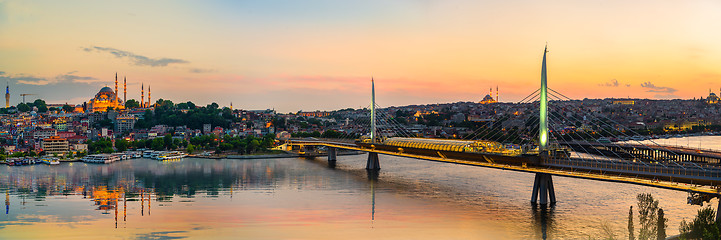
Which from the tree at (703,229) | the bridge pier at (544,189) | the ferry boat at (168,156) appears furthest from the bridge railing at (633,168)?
the ferry boat at (168,156)

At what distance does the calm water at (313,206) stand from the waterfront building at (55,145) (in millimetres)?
19239

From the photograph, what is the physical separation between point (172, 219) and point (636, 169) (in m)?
13.8

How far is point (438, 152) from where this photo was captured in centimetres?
2528

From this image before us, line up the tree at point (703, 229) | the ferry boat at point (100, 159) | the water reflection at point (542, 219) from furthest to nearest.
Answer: the ferry boat at point (100, 159) → the water reflection at point (542, 219) → the tree at point (703, 229)

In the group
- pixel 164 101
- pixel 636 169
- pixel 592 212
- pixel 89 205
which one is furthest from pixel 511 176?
pixel 164 101

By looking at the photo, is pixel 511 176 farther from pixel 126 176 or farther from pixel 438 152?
pixel 126 176

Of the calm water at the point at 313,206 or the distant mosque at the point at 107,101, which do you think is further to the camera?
the distant mosque at the point at 107,101

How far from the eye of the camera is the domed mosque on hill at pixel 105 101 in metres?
94.1

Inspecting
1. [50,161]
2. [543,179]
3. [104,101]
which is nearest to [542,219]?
[543,179]

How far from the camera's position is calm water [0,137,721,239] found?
15297mm

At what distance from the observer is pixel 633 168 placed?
50.9 feet

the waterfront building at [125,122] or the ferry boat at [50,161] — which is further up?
the waterfront building at [125,122]

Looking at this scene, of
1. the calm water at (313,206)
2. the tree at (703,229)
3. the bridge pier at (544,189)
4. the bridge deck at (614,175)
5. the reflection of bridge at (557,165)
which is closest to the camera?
the tree at (703,229)

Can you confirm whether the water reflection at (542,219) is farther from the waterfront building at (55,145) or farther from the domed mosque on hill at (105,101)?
the domed mosque on hill at (105,101)
